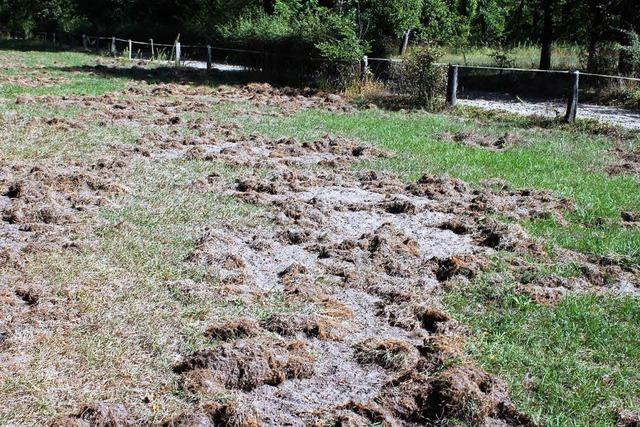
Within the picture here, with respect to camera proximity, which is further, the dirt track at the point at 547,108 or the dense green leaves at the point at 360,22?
the dense green leaves at the point at 360,22

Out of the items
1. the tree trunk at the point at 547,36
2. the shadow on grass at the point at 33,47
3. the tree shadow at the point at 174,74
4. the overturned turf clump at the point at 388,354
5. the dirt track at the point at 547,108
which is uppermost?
the tree trunk at the point at 547,36

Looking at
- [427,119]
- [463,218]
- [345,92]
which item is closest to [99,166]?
[463,218]

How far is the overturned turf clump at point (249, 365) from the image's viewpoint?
4.17m

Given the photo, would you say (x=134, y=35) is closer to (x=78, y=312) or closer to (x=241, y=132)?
(x=241, y=132)

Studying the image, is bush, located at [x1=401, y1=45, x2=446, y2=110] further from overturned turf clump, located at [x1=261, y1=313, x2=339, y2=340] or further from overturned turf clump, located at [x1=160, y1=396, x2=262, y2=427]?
overturned turf clump, located at [x1=160, y1=396, x2=262, y2=427]

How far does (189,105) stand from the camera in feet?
53.6

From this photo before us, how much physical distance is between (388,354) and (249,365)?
2.91ft

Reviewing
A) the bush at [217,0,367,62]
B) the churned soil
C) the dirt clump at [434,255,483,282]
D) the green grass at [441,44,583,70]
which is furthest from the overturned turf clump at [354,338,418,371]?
the green grass at [441,44,583,70]

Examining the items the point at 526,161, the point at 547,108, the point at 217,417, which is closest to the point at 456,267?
the point at 217,417

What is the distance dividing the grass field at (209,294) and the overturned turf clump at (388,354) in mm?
423

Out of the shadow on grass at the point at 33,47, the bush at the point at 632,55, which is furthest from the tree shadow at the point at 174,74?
the shadow on grass at the point at 33,47

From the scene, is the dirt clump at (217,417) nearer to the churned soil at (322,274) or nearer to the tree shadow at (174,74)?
the churned soil at (322,274)

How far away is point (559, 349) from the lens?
470cm

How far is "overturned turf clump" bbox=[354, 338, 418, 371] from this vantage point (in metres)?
4.45
